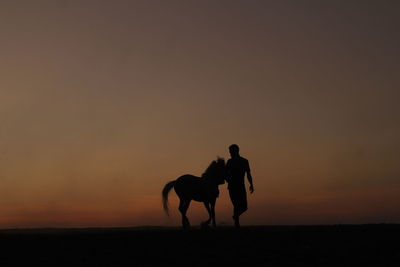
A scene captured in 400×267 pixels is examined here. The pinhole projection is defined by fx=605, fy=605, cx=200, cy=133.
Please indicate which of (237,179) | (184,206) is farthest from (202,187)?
(237,179)

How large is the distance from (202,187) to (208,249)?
30.1 ft

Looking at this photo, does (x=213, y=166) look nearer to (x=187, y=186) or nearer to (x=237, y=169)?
(x=187, y=186)

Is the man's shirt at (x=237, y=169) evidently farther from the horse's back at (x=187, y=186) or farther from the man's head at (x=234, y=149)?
the horse's back at (x=187, y=186)

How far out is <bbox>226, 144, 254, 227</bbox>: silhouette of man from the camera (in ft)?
62.0

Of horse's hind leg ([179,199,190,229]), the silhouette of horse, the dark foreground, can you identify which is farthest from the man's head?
the dark foreground

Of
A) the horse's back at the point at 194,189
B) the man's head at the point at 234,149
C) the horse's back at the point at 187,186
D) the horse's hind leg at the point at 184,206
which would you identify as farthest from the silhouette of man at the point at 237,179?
the horse's hind leg at the point at 184,206

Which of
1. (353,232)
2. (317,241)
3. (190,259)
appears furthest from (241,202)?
(190,259)

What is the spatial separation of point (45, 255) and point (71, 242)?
62.1 inches

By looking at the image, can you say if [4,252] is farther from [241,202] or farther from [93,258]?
[241,202]

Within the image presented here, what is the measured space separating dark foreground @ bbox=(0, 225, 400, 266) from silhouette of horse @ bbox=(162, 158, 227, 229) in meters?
6.15

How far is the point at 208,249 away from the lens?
38.2ft

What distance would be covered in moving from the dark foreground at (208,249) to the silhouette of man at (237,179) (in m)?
4.35

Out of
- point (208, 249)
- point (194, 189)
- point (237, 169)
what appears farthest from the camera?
point (194, 189)

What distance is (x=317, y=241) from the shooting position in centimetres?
1277
